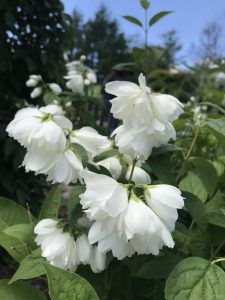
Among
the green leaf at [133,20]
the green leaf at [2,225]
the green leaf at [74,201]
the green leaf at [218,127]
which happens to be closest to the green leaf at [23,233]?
the green leaf at [2,225]

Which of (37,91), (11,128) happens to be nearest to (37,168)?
(11,128)

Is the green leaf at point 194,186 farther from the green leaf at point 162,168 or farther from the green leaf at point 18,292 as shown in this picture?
the green leaf at point 18,292

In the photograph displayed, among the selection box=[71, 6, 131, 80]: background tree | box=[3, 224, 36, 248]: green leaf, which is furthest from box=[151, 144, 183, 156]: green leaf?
box=[71, 6, 131, 80]: background tree

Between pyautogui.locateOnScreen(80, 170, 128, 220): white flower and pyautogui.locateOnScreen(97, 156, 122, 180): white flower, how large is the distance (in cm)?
26

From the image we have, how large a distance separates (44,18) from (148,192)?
2.40 meters

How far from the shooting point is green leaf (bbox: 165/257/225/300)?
0.94m

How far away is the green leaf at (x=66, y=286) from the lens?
0.84m

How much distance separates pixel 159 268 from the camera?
3.66ft

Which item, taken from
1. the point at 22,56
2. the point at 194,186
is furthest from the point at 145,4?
the point at 22,56

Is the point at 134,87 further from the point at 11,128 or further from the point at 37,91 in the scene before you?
the point at 37,91

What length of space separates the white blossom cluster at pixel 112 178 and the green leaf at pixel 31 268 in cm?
7

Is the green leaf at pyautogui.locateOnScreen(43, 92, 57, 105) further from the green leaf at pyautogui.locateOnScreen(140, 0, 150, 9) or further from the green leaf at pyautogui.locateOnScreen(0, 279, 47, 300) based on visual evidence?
the green leaf at pyautogui.locateOnScreen(0, 279, 47, 300)

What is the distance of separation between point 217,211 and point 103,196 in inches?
18.2

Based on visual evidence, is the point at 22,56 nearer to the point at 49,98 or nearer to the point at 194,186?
the point at 49,98
